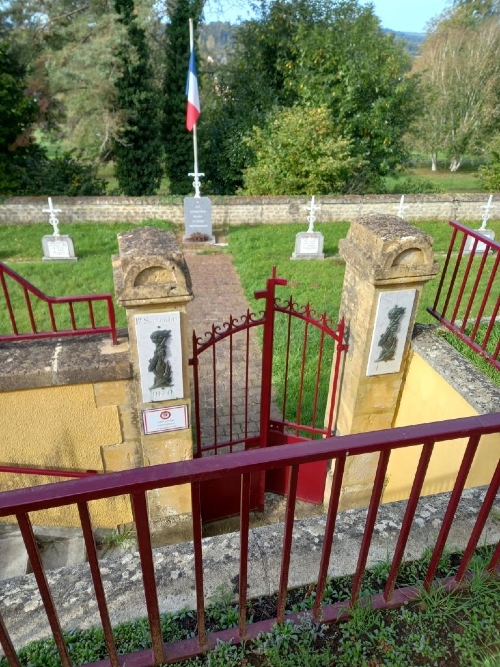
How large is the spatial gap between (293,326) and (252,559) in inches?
221

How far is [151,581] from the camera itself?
1.52 metres

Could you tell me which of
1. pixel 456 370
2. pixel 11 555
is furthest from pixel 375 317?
pixel 11 555

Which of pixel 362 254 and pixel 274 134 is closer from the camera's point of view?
pixel 362 254

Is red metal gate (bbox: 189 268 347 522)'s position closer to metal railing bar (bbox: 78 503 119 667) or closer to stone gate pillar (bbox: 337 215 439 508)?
stone gate pillar (bbox: 337 215 439 508)

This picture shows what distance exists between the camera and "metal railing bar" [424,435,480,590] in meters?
1.59

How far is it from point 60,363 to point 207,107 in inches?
702

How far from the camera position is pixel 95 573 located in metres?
1.47

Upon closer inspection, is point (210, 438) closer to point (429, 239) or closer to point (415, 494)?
point (429, 239)

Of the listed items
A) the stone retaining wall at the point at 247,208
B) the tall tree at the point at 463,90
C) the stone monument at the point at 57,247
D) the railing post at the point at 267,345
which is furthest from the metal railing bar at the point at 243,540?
the tall tree at the point at 463,90

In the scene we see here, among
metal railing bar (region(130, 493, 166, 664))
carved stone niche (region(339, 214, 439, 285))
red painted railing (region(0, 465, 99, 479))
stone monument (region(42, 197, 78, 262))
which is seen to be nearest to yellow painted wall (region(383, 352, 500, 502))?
carved stone niche (region(339, 214, 439, 285))

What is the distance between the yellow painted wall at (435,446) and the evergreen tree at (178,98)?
13934 mm

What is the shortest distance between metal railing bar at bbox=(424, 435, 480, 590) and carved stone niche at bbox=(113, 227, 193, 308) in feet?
6.81

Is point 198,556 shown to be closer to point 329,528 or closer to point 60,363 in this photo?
point 329,528

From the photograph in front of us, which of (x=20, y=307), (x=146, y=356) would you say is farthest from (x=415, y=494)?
(x=20, y=307)
